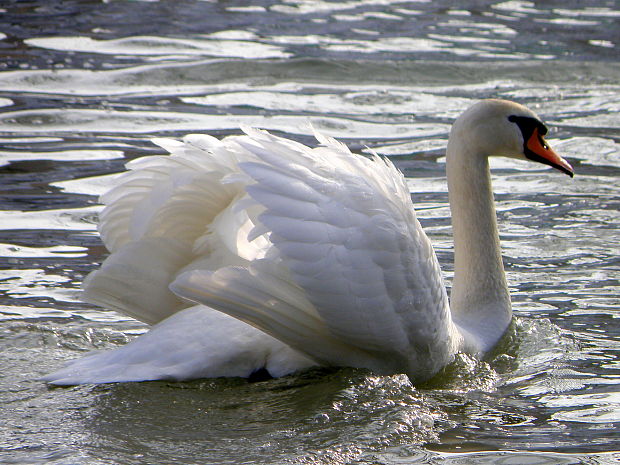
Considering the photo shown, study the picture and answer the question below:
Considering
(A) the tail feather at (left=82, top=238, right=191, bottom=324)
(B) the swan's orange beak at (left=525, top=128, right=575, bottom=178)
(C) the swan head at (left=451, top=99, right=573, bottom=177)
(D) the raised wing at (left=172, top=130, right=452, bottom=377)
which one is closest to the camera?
(D) the raised wing at (left=172, top=130, right=452, bottom=377)

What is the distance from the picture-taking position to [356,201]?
474 centimetres

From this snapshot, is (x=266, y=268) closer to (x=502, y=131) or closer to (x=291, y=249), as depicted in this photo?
(x=291, y=249)

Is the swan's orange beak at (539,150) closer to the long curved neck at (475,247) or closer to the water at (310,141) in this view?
the long curved neck at (475,247)

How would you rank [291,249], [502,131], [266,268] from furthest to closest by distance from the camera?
[502,131] < [266,268] < [291,249]

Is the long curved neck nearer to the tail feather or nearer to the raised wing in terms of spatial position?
the raised wing

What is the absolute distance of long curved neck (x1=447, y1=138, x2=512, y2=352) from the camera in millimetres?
5977

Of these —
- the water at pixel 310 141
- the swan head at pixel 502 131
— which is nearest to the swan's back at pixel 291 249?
the water at pixel 310 141

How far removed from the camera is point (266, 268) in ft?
15.5

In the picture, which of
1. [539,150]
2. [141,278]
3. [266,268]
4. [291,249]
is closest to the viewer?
[291,249]

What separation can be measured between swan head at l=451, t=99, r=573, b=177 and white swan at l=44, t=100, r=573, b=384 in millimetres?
1020

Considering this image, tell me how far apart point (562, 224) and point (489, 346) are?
2.19m

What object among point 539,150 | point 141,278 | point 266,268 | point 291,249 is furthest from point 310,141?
point 291,249

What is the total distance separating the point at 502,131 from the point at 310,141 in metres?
4.01

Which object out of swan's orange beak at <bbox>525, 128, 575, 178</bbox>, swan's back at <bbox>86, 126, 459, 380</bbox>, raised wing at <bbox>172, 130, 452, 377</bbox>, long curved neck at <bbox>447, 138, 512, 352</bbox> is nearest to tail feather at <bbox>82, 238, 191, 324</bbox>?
swan's back at <bbox>86, 126, 459, 380</bbox>
